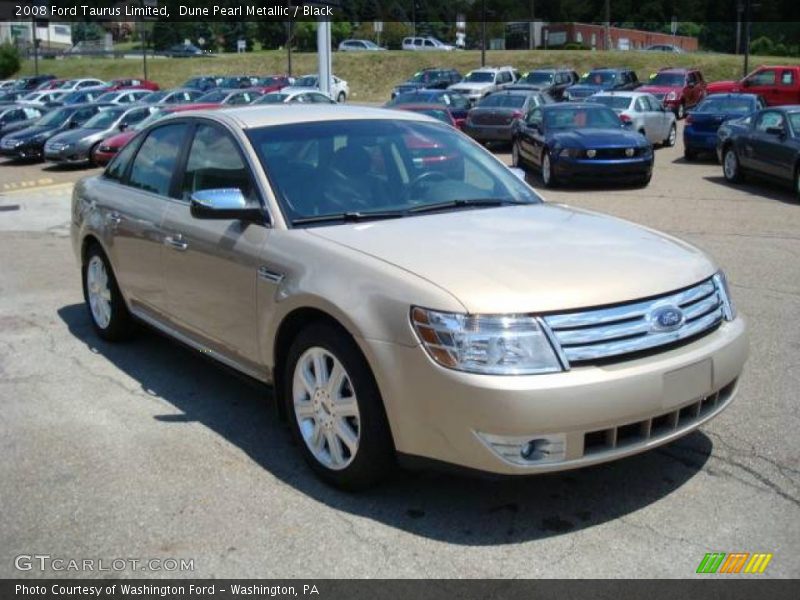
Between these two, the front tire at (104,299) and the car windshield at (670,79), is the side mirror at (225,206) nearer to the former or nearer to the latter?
the front tire at (104,299)

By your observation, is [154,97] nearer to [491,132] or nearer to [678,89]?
[491,132]

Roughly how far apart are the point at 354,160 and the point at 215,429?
1644 mm

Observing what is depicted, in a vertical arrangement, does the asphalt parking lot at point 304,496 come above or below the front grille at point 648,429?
below

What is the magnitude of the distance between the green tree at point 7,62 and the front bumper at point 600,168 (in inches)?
2655

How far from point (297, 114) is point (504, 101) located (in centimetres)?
2022

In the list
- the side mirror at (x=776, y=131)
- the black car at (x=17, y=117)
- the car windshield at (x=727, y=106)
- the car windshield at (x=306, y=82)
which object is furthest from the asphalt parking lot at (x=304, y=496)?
the car windshield at (x=306, y=82)

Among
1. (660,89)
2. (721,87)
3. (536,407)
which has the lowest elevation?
(536,407)

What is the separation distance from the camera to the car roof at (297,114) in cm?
499

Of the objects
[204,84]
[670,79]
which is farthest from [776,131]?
[204,84]

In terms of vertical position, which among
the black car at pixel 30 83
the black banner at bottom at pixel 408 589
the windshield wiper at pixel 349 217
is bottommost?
the black banner at bottom at pixel 408 589

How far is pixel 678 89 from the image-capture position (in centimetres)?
3259

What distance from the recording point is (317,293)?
396cm

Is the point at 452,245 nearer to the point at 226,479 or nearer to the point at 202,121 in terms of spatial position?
the point at 226,479

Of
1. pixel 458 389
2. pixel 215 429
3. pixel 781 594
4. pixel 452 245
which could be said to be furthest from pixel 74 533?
pixel 781 594
